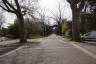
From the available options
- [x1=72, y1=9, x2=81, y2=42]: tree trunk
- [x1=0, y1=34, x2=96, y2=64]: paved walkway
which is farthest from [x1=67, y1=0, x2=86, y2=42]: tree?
[x1=0, y1=34, x2=96, y2=64]: paved walkway

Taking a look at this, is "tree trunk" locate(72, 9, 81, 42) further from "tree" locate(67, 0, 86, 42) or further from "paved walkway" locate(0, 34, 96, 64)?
"paved walkway" locate(0, 34, 96, 64)

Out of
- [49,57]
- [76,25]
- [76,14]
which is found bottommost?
[49,57]

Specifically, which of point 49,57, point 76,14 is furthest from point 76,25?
point 49,57

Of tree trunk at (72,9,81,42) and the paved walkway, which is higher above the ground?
tree trunk at (72,9,81,42)

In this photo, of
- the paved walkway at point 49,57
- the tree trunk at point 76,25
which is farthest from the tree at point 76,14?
the paved walkway at point 49,57

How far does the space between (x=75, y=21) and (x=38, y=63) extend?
2103cm

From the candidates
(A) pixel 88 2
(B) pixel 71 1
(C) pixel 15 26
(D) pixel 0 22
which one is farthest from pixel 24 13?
(D) pixel 0 22

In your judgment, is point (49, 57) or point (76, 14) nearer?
point (49, 57)

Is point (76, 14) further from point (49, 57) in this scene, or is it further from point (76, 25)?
point (49, 57)

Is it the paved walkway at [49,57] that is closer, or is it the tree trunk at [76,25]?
the paved walkway at [49,57]

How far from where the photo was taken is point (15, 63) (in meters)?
10.1

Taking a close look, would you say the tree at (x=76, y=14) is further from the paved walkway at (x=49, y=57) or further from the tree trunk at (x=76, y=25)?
the paved walkway at (x=49, y=57)

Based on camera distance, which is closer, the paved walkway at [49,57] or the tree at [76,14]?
the paved walkway at [49,57]

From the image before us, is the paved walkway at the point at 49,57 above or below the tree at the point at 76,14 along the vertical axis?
below
